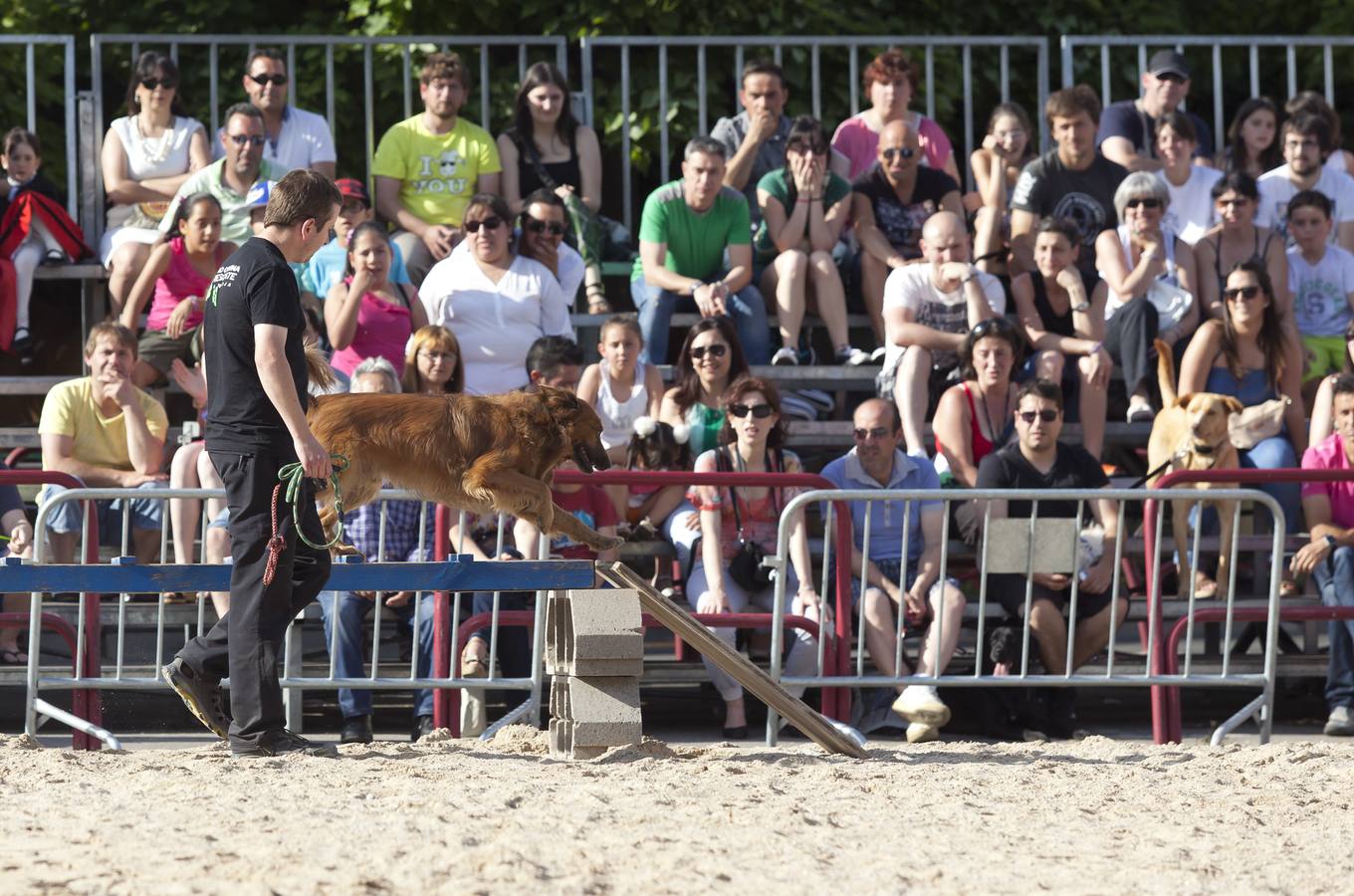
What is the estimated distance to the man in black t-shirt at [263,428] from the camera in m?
6.04

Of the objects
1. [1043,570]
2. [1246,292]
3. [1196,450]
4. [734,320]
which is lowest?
[1043,570]

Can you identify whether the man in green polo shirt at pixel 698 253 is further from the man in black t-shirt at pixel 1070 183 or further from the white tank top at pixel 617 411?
the man in black t-shirt at pixel 1070 183

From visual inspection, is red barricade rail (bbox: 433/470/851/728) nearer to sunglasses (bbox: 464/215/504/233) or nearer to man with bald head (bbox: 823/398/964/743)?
man with bald head (bbox: 823/398/964/743)

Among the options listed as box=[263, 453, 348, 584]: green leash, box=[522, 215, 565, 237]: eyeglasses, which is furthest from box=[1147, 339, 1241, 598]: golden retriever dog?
box=[263, 453, 348, 584]: green leash

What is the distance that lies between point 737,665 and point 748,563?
185 centimetres

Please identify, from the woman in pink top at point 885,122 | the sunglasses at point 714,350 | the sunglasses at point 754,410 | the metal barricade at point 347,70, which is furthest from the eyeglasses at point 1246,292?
the metal barricade at point 347,70

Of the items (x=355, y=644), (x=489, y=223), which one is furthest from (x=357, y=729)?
(x=489, y=223)

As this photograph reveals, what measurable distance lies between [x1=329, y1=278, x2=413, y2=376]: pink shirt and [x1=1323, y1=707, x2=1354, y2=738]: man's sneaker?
4933mm

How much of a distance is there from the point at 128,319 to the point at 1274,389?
6.35 m

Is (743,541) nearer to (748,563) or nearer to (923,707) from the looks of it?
(748,563)

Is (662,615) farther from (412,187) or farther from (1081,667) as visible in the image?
(412,187)

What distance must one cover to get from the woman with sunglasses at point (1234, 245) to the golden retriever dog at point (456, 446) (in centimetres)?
562

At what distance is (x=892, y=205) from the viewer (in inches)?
453

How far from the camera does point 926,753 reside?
714 cm
